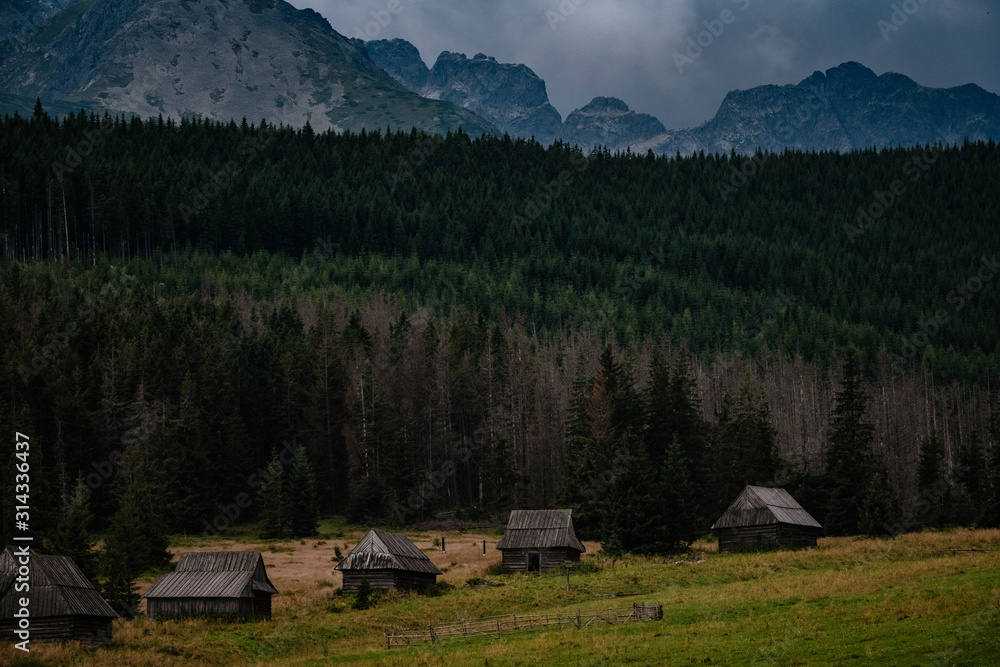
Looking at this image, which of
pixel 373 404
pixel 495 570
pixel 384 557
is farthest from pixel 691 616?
pixel 373 404

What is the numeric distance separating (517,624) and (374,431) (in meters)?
50.0

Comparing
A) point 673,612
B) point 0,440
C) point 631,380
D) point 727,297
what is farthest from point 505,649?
point 727,297

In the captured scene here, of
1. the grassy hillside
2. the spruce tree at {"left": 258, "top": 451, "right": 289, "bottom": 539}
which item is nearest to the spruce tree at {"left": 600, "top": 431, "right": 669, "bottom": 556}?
the grassy hillside

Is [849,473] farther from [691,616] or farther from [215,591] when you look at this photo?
[215,591]

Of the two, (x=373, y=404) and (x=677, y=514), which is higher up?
(x=373, y=404)

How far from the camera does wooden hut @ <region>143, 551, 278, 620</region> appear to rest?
51.8 metres

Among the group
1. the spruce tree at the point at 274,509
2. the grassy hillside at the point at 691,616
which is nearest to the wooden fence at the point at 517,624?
the grassy hillside at the point at 691,616

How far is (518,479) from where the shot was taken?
9406cm

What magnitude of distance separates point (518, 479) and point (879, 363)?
85653mm

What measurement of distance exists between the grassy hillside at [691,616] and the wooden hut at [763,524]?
3089 mm

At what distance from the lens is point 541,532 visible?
229ft

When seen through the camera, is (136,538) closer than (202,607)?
No

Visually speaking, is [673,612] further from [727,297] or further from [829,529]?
[727,297]

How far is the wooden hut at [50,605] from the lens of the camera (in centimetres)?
4447
